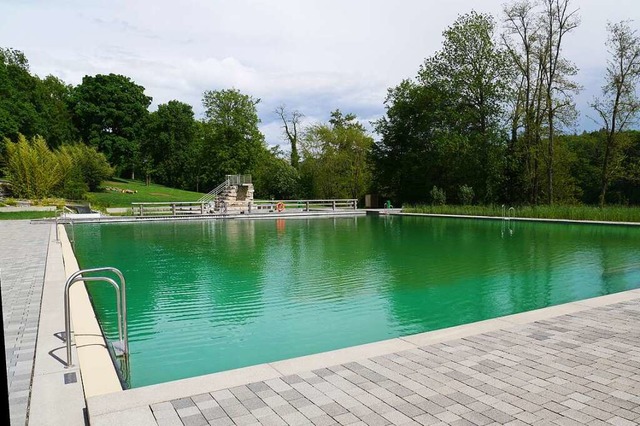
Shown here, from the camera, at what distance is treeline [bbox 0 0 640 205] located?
86.9ft

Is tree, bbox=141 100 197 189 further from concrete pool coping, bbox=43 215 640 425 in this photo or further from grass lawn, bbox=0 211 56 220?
concrete pool coping, bbox=43 215 640 425

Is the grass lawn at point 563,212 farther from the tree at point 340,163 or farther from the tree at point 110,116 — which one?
the tree at point 110,116

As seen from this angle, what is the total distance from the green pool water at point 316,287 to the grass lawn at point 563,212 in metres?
4.14

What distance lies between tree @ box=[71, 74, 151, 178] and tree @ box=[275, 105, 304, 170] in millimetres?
13985

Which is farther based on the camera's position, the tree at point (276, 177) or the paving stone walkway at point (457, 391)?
the tree at point (276, 177)

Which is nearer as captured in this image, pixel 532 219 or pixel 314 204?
pixel 532 219

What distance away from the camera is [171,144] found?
48000 mm

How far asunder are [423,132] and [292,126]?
1814 centimetres

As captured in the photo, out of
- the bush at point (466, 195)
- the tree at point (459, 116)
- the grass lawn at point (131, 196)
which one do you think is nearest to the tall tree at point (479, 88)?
the tree at point (459, 116)

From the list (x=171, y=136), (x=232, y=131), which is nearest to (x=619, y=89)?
(x=232, y=131)

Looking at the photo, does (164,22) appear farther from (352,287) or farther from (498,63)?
(498,63)

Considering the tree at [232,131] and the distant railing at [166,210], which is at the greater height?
the tree at [232,131]

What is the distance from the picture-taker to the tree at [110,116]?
43.9 meters

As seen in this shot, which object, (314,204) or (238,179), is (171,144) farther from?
(314,204)
